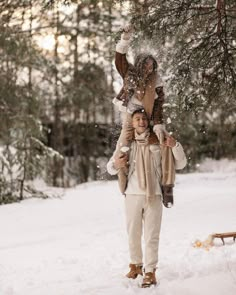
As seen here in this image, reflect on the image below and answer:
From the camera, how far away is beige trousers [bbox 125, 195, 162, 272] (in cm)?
542

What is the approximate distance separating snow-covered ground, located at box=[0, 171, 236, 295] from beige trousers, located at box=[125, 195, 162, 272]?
0.29 metres

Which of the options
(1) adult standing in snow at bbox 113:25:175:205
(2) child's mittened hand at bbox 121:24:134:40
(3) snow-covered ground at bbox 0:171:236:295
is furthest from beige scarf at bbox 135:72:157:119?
(3) snow-covered ground at bbox 0:171:236:295

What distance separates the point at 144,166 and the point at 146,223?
0.57 m

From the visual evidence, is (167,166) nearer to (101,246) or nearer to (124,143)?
(124,143)

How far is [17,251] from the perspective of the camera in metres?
8.20

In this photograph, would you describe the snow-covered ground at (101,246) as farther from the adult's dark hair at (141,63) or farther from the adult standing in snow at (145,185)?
the adult's dark hair at (141,63)

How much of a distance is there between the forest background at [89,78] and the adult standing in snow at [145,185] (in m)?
0.59

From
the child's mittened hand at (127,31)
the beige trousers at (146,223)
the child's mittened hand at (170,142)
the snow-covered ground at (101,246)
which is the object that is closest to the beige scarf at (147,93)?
the child's mittened hand at (170,142)

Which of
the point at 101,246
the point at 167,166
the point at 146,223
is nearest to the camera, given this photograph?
the point at 167,166

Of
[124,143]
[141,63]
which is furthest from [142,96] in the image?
[124,143]

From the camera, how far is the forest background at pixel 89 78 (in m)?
6.97

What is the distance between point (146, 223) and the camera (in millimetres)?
5461

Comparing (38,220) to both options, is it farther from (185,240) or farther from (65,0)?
(65,0)

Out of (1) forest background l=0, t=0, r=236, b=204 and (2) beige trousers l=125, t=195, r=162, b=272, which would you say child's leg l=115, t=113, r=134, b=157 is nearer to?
(1) forest background l=0, t=0, r=236, b=204
